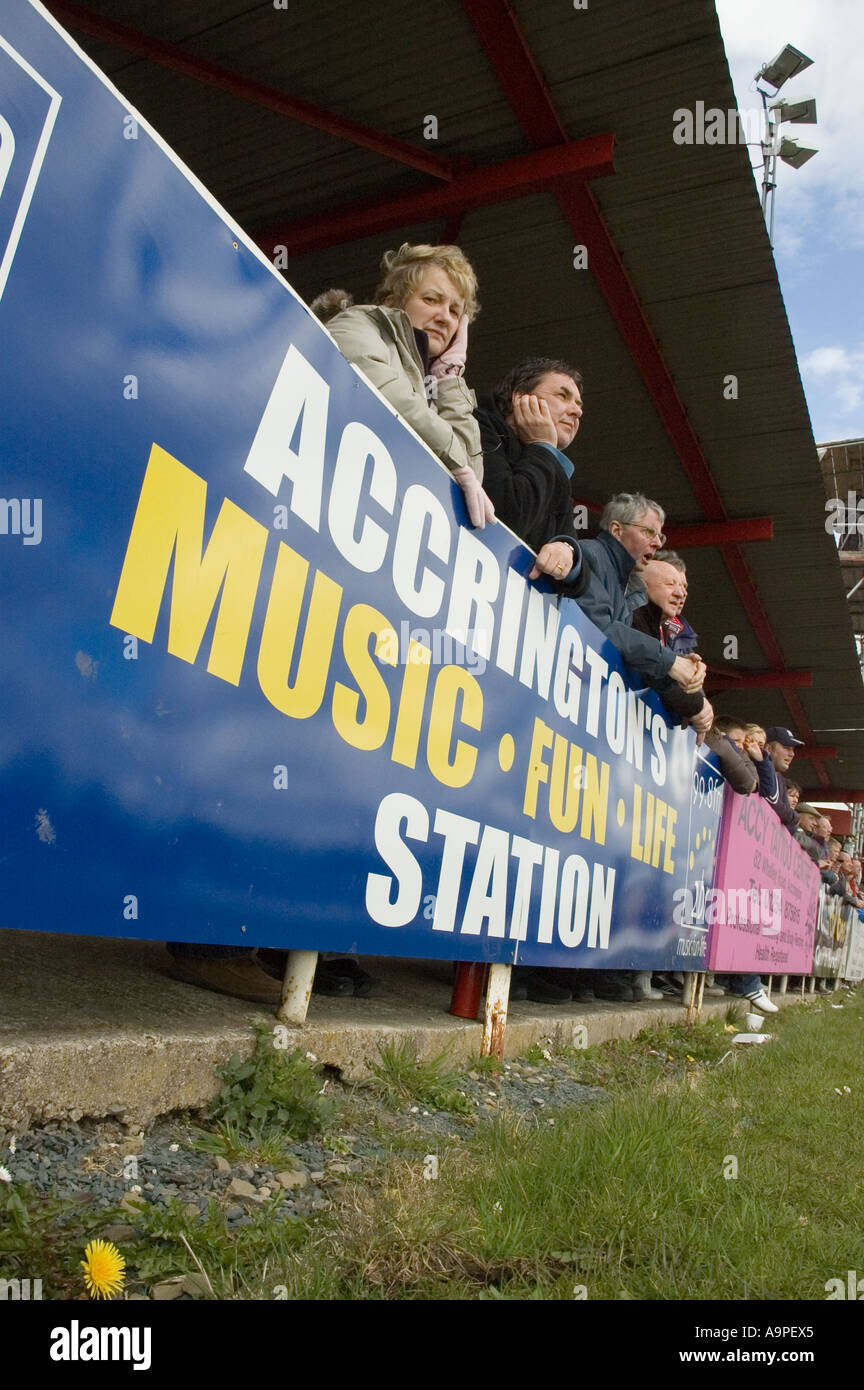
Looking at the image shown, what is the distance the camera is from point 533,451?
3516 millimetres

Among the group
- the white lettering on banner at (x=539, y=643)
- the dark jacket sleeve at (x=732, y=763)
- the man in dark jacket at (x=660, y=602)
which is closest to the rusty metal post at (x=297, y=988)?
the white lettering on banner at (x=539, y=643)

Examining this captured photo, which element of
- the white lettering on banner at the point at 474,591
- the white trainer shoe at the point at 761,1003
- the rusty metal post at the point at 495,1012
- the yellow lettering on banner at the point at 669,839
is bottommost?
the white trainer shoe at the point at 761,1003

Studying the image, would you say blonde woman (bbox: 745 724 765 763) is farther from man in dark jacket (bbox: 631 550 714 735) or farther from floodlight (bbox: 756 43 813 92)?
floodlight (bbox: 756 43 813 92)

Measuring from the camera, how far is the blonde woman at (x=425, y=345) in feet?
8.26

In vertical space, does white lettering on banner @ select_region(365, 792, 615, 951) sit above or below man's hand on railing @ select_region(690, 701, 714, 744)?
below

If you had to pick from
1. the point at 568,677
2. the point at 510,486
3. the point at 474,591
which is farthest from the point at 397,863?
the point at 510,486

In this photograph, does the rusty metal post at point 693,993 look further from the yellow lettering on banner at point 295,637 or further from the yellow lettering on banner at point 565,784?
the yellow lettering on banner at point 295,637

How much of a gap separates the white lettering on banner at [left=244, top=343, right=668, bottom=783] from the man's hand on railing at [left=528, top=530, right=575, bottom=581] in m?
0.08

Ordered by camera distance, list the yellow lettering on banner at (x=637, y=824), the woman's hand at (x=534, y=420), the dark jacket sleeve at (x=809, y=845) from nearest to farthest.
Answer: the woman's hand at (x=534, y=420) → the yellow lettering on banner at (x=637, y=824) → the dark jacket sleeve at (x=809, y=845)

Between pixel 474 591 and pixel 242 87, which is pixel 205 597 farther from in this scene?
pixel 242 87

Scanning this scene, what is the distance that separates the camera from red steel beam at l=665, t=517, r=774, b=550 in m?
9.47

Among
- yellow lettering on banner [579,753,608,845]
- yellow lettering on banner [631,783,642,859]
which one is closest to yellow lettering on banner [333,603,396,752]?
yellow lettering on banner [579,753,608,845]

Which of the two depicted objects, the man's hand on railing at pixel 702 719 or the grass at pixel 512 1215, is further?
the man's hand on railing at pixel 702 719

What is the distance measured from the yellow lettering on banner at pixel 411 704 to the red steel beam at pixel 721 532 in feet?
25.3
